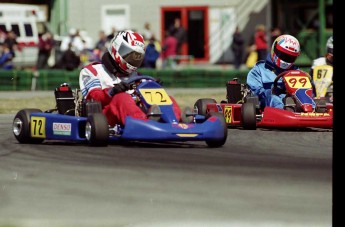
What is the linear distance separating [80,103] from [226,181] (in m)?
3.38

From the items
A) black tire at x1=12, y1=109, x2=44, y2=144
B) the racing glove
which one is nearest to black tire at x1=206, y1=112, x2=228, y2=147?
the racing glove

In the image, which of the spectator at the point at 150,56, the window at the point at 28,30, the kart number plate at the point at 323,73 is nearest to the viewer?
the kart number plate at the point at 323,73

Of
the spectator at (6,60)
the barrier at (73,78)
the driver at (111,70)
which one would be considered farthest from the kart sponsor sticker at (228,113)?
the spectator at (6,60)

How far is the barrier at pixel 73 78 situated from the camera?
23.8 m

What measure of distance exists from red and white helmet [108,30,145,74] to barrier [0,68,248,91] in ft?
41.8

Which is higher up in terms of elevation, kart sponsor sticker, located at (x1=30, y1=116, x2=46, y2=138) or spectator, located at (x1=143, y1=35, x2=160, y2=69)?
kart sponsor sticker, located at (x1=30, y1=116, x2=46, y2=138)

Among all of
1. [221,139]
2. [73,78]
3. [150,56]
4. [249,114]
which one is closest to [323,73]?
[249,114]

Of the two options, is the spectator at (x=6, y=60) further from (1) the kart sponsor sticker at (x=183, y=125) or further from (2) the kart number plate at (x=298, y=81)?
(1) the kart sponsor sticker at (x=183, y=125)

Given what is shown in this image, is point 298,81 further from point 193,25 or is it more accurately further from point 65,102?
point 193,25

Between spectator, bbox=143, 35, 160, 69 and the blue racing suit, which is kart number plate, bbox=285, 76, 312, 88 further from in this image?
spectator, bbox=143, 35, 160, 69

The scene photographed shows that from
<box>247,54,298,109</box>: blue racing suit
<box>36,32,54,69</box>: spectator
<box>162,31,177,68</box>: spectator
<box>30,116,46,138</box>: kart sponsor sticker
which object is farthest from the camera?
<box>162,31,177,68</box>: spectator

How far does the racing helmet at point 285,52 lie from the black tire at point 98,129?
375cm

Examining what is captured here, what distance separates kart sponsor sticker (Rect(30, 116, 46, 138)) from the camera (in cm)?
1069
